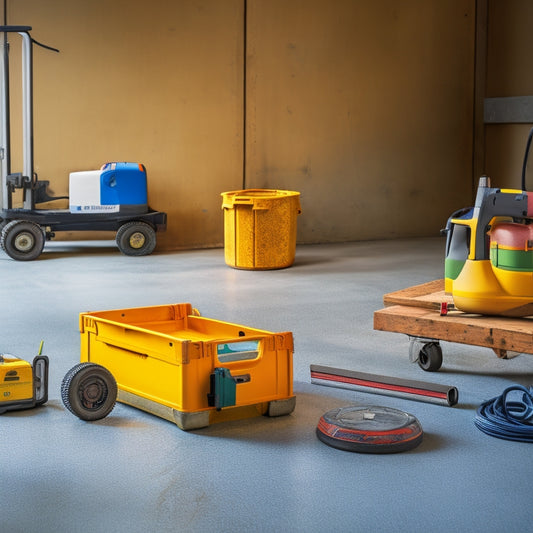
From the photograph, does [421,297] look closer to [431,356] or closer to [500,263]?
[431,356]

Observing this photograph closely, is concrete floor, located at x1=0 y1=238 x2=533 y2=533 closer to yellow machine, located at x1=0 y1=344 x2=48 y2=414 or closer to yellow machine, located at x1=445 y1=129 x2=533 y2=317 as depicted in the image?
yellow machine, located at x1=0 y1=344 x2=48 y2=414

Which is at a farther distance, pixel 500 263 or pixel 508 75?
pixel 508 75

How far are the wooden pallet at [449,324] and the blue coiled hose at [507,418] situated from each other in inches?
9.2

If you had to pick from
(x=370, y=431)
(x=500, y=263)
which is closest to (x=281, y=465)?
(x=370, y=431)

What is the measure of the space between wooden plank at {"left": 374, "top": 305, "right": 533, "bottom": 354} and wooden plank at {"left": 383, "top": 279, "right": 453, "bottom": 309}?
34 millimetres

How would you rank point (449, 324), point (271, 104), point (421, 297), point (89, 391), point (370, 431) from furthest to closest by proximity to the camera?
point (271, 104), point (421, 297), point (449, 324), point (89, 391), point (370, 431)

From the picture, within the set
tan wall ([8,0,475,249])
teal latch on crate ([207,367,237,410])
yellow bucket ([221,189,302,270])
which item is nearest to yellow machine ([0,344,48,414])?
teal latch on crate ([207,367,237,410])

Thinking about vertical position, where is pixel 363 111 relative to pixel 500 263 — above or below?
above

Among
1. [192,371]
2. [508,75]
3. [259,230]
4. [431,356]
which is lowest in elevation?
[431,356]

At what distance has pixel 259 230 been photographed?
25.3 ft

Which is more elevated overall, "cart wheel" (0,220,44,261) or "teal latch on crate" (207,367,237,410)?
"cart wheel" (0,220,44,261)

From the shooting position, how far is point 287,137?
31.9 feet

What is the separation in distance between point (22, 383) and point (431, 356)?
1868mm

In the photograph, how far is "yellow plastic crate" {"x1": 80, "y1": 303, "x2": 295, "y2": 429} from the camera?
338 centimetres
